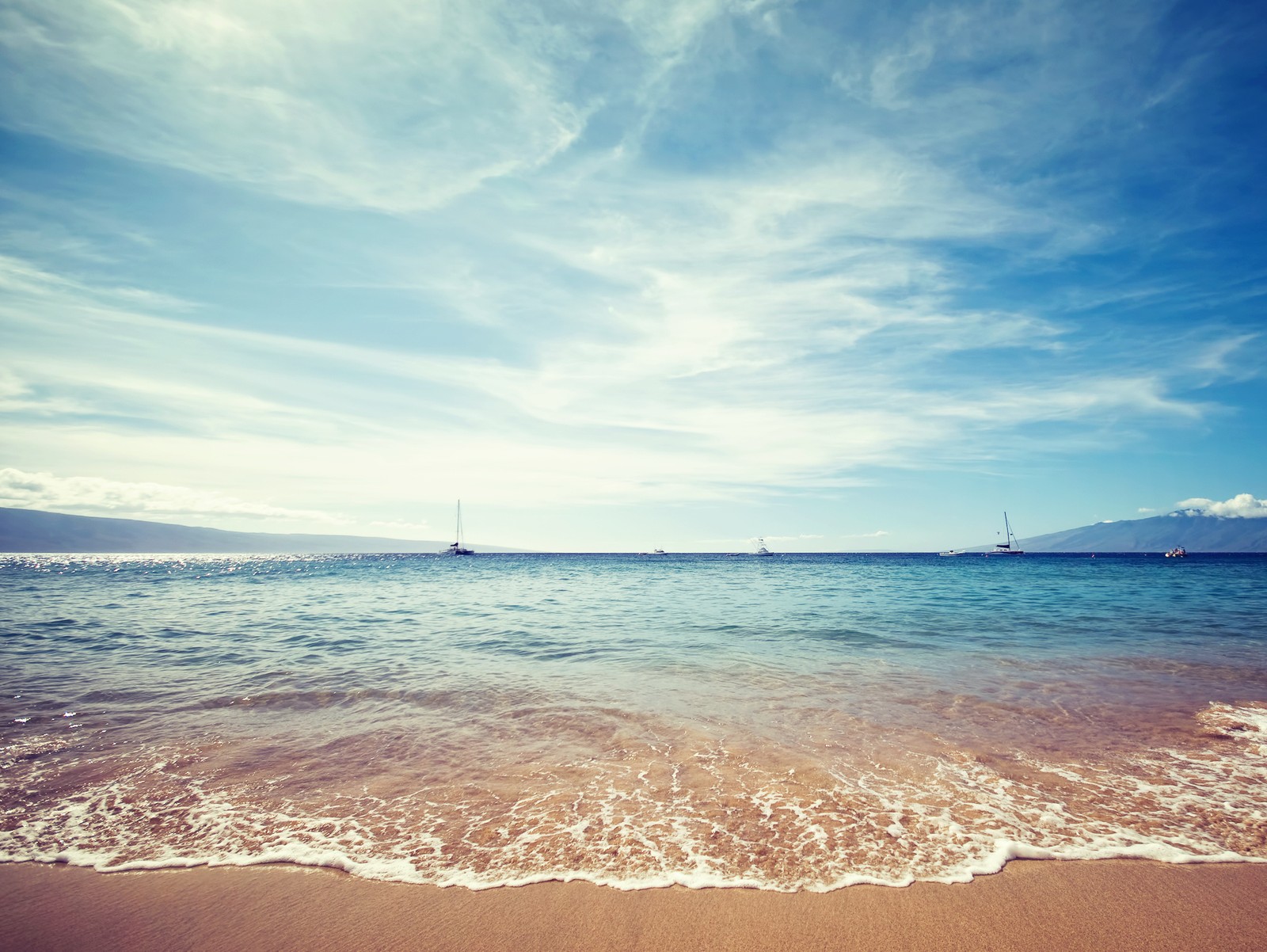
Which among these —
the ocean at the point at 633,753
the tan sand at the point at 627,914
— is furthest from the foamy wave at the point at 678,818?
the tan sand at the point at 627,914

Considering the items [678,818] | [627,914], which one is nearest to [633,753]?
[678,818]

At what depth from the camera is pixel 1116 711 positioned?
30.3 ft

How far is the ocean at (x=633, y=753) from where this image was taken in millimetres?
5070

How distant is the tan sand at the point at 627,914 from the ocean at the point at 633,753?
0.72 feet

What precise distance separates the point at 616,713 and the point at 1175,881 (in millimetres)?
6765

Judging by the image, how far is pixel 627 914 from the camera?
4.22m

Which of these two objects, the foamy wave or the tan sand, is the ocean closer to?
the foamy wave

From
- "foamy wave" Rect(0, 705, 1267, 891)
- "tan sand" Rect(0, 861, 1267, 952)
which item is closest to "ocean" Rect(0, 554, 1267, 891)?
"foamy wave" Rect(0, 705, 1267, 891)

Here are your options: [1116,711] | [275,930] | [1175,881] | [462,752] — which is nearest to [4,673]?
[462,752]

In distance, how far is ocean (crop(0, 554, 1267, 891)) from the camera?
16.6ft

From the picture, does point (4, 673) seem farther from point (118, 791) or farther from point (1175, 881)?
point (1175, 881)

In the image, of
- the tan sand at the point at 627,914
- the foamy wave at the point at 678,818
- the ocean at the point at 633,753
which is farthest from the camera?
the ocean at the point at 633,753

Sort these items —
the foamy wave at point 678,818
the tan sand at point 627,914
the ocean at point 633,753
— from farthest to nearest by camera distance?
the ocean at point 633,753, the foamy wave at point 678,818, the tan sand at point 627,914

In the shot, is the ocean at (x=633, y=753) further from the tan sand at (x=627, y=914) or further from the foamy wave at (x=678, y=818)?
the tan sand at (x=627, y=914)
